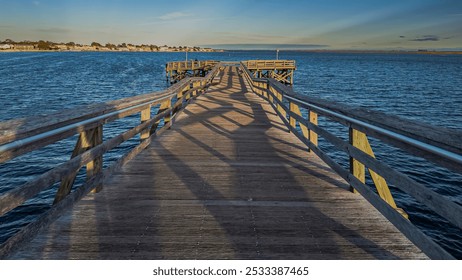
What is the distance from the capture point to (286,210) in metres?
3.64

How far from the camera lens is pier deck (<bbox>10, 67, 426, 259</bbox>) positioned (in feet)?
9.16

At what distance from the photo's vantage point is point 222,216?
348 cm

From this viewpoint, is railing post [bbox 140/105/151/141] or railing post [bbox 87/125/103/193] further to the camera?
railing post [bbox 140/105/151/141]

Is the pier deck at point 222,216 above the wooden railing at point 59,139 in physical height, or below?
below

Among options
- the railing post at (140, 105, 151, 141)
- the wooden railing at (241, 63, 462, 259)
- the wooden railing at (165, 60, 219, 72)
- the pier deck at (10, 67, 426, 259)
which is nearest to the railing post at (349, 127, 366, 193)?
the wooden railing at (241, 63, 462, 259)

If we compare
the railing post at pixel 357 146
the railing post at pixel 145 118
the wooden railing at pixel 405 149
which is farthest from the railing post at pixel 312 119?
the railing post at pixel 145 118

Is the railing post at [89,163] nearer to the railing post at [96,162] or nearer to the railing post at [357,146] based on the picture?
the railing post at [96,162]

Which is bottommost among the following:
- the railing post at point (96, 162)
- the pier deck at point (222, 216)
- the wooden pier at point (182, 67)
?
the pier deck at point (222, 216)

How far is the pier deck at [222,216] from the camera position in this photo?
2.79m

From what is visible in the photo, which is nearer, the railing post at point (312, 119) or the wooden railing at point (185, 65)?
the railing post at point (312, 119)

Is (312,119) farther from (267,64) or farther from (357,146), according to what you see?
(267,64)

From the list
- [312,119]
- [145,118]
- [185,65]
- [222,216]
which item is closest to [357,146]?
[222,216]

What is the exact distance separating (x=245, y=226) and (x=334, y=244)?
868 millimetres

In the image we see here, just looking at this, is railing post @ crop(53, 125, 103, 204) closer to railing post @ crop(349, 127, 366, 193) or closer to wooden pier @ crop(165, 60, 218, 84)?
railing post @ crop(349, 127, 366, 193)
